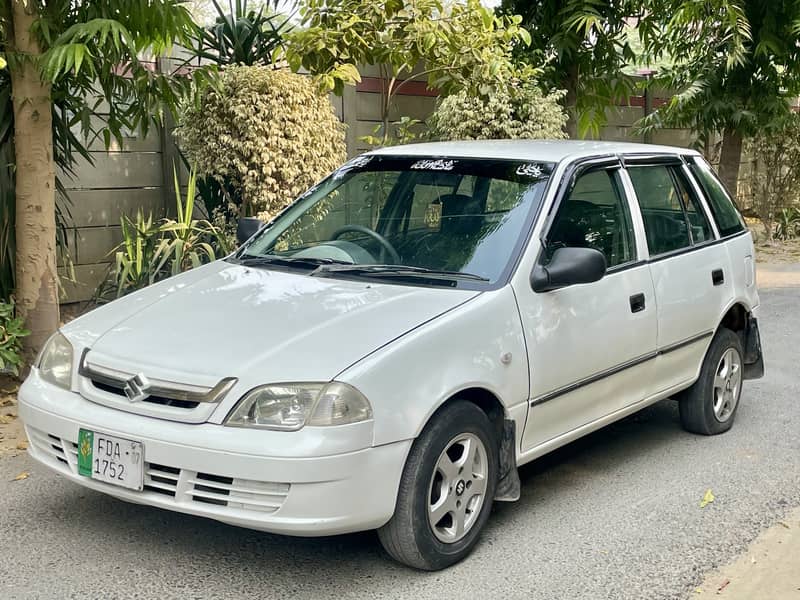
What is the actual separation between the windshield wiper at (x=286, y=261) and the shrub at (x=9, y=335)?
6.28 feet

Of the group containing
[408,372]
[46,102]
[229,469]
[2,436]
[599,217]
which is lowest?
[2,436]

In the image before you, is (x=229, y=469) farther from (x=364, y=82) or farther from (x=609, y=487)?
(x=364, y=82)

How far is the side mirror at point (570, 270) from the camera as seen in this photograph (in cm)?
438

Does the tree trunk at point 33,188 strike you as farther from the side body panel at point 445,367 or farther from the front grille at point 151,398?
the side body panel at point 445,367

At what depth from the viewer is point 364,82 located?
1070 centimetres

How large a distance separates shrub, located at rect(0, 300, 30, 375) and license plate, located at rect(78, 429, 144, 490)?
251cm

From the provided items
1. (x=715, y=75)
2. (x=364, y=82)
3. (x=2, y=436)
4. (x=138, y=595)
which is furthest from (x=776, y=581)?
(x=715, y=75)

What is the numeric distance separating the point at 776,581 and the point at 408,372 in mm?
1704

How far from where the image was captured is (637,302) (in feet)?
16.5

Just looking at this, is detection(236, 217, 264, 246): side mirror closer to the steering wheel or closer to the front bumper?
the steering wheel

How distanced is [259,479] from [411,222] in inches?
70.6

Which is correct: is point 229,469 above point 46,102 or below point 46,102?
below

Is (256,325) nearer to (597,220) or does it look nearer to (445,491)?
(445,491)

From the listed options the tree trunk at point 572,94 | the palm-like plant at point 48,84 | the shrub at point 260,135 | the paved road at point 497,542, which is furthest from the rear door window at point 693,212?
the tree trunk at point 572,94
